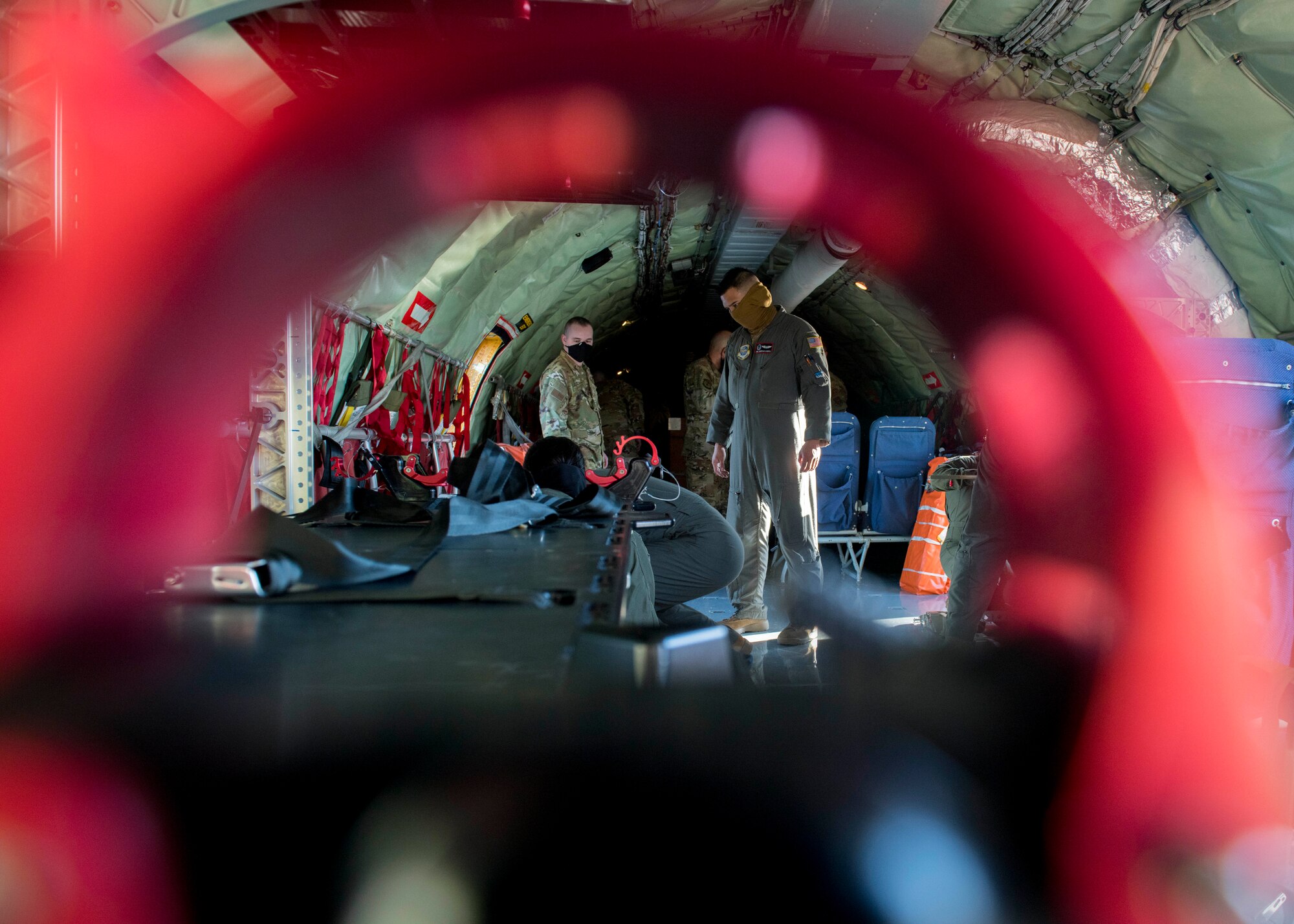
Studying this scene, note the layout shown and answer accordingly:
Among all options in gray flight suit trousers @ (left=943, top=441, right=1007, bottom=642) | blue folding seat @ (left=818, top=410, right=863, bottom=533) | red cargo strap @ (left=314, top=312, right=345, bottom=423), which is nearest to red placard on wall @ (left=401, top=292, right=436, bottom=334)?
red cargo strap @ (left=314, top=312, right=345, bottom=423)

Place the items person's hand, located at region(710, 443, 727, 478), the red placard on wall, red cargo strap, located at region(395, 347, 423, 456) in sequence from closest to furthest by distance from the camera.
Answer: the red placard on wall, person's hand, located at region(710, 443, 727, 478), red cargo strap, located at region(395, 347, 423, 456)

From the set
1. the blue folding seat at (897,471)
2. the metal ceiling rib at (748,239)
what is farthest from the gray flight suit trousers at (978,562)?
the metal ceiling rib at (748,239)

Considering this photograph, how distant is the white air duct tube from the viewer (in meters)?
5.90

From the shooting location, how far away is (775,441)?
403 centimetres

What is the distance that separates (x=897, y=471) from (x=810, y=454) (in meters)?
3.24

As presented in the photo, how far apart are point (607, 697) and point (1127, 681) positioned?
647 millimetres

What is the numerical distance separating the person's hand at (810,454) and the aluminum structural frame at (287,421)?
2.43 metres

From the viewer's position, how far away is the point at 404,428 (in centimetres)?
460

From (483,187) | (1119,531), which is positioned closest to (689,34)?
(483,187)

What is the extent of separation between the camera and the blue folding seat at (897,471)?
22.0ft

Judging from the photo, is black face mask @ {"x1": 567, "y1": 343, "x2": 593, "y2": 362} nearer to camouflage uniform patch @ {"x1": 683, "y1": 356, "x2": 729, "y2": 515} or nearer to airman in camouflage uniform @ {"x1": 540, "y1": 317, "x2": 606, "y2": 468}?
airman in camouflage uniform @ {"x1": 540, "y1": 317, "x2": 606, "y2": 468}

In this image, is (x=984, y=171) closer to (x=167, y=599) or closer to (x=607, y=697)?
(x=607, y=697)

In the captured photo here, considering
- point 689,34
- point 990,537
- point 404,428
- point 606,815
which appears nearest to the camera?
point 606,815

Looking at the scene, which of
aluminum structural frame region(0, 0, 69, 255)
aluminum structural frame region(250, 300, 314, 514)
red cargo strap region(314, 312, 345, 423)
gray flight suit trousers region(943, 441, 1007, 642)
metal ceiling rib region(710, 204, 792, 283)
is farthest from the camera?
metal ceiling rib region(710, 204, 792, 283)
